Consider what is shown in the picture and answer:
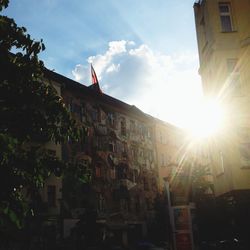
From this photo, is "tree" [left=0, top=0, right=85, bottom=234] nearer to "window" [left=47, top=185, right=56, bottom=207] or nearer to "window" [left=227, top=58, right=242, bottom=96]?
"window" [left=227, top=58, right=242, bottom=96]

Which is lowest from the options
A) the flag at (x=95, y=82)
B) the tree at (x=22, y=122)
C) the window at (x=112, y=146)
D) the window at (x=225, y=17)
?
the tree at (x=22, y=122)

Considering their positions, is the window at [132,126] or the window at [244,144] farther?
the window at [132,126]

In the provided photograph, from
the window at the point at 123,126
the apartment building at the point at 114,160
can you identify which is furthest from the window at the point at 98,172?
the window at the point at 123,126

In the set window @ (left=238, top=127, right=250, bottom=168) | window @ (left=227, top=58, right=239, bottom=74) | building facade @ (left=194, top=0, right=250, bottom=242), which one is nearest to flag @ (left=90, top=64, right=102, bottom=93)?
building facade @ (left=194, top=0, right=250, bottom=242)

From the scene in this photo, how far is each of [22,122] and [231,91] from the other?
40.5ft

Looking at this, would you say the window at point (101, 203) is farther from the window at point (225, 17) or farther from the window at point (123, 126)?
the window at point (225, 17)

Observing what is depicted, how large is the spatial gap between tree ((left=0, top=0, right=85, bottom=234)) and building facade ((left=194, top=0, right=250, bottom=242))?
10389mm

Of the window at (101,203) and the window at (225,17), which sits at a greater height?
the window at (225,17)

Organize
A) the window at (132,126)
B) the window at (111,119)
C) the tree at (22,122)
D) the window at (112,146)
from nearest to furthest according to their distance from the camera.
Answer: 1. the tree at (22,122)
2. the window at (112,146)
3. the window at (111,119)
4. the window at (132,126)

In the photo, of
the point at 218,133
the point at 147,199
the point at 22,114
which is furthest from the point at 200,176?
the point at 22,114

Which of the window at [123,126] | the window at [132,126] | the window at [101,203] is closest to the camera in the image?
the window at [101,203]

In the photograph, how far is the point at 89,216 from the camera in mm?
27516

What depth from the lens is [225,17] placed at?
19.3 m

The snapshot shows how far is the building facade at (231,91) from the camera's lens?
16.7 metres
